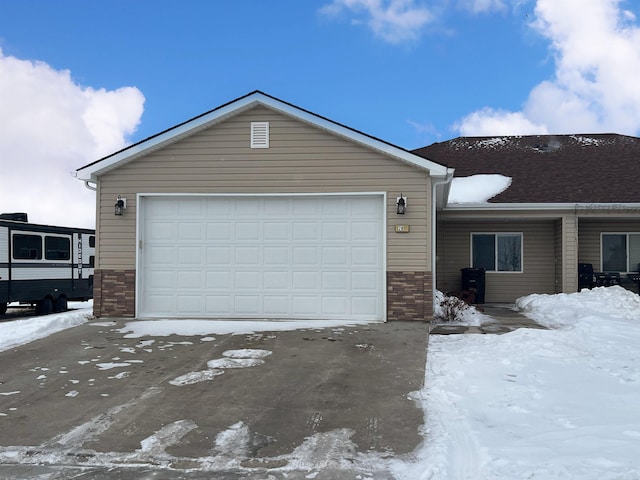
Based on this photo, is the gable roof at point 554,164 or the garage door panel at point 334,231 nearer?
the garage door panel at point 334,231

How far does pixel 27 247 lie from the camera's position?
46.4ft

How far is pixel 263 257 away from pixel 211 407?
5.24 meters

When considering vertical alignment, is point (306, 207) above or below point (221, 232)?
above

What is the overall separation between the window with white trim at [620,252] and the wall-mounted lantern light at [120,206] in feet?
41.0

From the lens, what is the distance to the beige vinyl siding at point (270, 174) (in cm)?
995

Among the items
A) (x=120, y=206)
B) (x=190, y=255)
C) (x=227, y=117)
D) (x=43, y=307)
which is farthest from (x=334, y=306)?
(x=43, y=307)

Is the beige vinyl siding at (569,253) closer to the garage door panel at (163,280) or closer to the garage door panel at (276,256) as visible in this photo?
the garage door panel at (276,256)

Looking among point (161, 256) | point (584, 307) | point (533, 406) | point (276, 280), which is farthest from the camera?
point (584, 307)

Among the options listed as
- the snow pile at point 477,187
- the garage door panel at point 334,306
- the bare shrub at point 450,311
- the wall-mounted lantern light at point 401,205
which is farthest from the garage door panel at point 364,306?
the snow pile at point 477,187

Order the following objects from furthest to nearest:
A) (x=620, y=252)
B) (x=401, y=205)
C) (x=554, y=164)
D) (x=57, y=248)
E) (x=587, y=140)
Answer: (x=587, y=140) → (x=554, y=164) → (x=57, y=248) → (x=620, y=252) → (x=401, y=205)

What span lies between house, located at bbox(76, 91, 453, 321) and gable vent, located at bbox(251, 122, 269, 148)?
0.8 inches

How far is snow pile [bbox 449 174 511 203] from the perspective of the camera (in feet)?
46.3

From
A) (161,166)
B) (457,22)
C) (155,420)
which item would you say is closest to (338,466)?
(155,420)

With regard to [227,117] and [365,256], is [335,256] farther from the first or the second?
[227,117]
